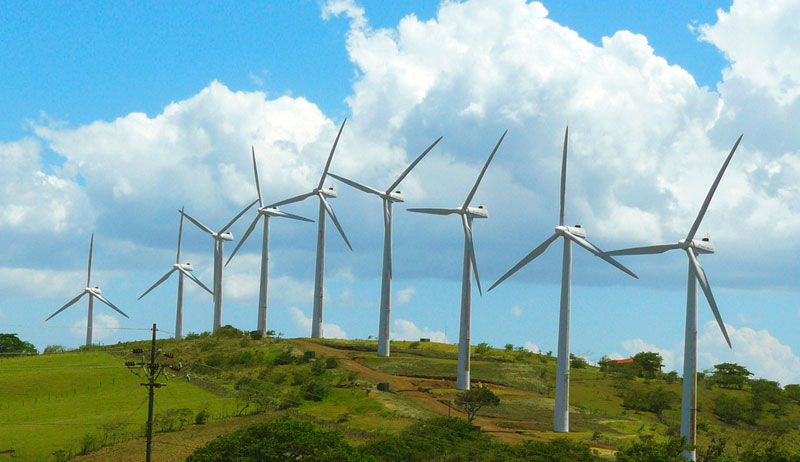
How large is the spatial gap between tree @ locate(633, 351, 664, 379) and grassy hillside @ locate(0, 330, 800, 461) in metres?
7.41

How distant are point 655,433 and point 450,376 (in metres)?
31.0

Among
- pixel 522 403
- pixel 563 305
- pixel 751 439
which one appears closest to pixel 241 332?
pixel 522 403

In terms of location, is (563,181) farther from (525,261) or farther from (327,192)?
Result: (327,192)

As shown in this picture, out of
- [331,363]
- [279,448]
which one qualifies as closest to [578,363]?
[331,363]

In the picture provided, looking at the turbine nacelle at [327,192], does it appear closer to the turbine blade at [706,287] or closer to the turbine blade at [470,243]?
the turbine blade at [470,243]

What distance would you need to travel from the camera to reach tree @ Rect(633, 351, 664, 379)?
5652 inches

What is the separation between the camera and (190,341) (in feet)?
467

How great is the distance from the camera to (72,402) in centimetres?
10512

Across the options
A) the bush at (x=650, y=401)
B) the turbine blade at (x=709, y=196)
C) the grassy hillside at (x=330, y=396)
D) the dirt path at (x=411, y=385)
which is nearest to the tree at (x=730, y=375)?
the grassy hillside at (x=330, y=396)

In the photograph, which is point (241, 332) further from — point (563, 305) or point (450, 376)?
point (563, 305)

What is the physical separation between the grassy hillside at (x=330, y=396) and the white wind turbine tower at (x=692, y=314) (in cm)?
777

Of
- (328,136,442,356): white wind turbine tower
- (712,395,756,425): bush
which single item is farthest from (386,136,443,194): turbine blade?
(712,395,756,425): bush

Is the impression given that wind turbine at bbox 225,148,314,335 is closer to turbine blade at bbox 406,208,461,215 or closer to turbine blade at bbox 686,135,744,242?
turbine blade at bbox 406,208,461,215

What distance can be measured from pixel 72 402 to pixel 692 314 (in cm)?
7308
